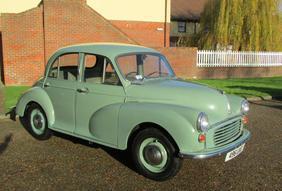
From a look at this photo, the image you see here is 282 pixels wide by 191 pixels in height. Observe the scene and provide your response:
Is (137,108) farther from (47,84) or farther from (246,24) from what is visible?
(246,24)

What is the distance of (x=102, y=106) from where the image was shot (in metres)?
5.88

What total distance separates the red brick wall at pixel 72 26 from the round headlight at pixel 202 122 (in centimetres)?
1241

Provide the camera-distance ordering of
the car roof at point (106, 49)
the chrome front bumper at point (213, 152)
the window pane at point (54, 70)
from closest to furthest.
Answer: the chrome front bumper at point (213, 152)
the car roof at point (106, 49)
the window pane at point (54, 70)

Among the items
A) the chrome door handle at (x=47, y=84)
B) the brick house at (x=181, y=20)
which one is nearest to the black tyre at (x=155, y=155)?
the chrome door handle at (x=47, y=84)

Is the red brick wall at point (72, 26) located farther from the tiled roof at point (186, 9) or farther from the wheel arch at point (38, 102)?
the tiled roof at point (186, 9)

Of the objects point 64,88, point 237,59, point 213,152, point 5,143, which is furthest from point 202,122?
point 237,59

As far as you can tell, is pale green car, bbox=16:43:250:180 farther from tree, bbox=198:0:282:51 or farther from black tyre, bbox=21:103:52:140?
tree, bbox=198:0:282:51

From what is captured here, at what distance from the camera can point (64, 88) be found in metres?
6.50

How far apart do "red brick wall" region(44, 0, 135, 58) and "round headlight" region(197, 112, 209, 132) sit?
12.4m

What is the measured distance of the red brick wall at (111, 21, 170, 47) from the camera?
87.2 feet

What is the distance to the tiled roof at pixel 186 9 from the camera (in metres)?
36.9

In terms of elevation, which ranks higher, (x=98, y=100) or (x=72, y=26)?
(x=72, y=26)

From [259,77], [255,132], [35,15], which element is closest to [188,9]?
[259,77]

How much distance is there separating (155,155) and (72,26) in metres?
12.4
